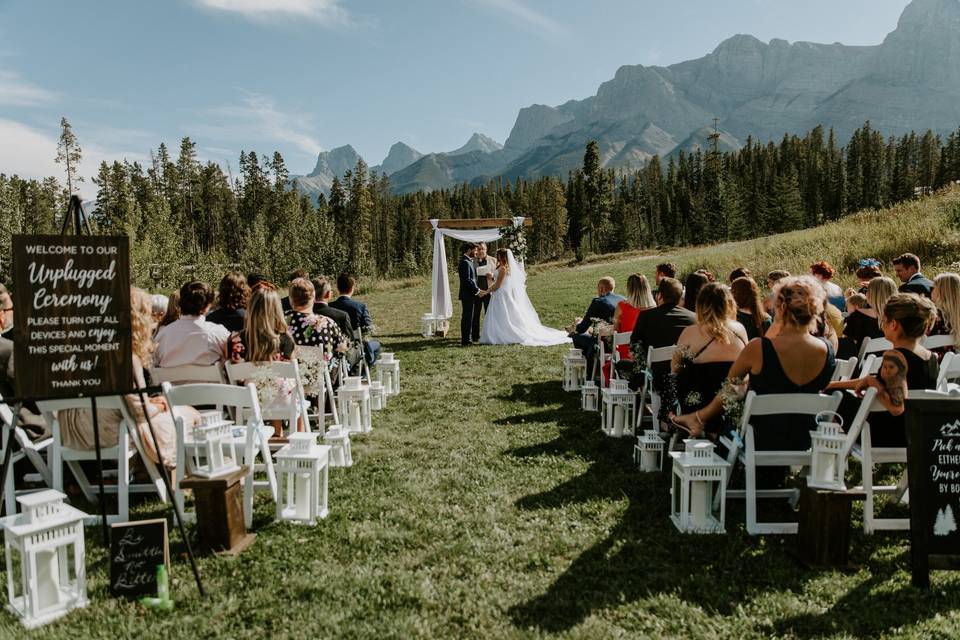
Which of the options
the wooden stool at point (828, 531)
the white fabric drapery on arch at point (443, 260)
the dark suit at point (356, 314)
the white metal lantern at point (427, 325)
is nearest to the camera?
the wooden stool at point (828, 531)

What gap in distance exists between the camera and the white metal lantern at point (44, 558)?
2781 millimetres

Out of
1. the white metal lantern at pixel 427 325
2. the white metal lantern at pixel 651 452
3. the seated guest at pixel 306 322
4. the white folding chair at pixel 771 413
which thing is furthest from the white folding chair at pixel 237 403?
the white metal lantern at pixel 427 325

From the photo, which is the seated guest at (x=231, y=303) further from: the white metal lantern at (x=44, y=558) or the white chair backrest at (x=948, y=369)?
the white chair backrest at (x=948, y=369)

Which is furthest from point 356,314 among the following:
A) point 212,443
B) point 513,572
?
point 513,572

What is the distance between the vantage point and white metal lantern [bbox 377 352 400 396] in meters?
7.62

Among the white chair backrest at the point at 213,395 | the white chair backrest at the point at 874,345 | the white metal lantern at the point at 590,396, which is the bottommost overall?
the white metal lantern at the point at 590,396

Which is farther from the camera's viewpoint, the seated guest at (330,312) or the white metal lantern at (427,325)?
the white metal lantern at (427,325)

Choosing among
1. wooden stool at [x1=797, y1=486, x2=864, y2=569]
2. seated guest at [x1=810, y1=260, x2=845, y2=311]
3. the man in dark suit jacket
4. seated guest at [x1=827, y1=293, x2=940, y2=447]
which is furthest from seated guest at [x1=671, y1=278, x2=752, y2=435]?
seated guest at [x1=810, y1=260, x2=845, y2=311]

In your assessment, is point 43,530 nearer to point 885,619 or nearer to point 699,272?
point 885,619

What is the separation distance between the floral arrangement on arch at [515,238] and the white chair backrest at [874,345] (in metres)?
8.85

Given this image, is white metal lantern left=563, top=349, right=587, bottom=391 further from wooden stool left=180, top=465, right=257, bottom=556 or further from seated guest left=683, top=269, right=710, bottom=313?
wooden stool left=180, top=465, right=257, bottom=556

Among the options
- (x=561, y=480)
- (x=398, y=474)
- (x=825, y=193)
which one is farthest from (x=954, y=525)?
(x=825, y=193)

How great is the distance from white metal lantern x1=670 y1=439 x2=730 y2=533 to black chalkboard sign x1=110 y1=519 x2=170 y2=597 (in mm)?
3051

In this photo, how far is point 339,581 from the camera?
3234mm
